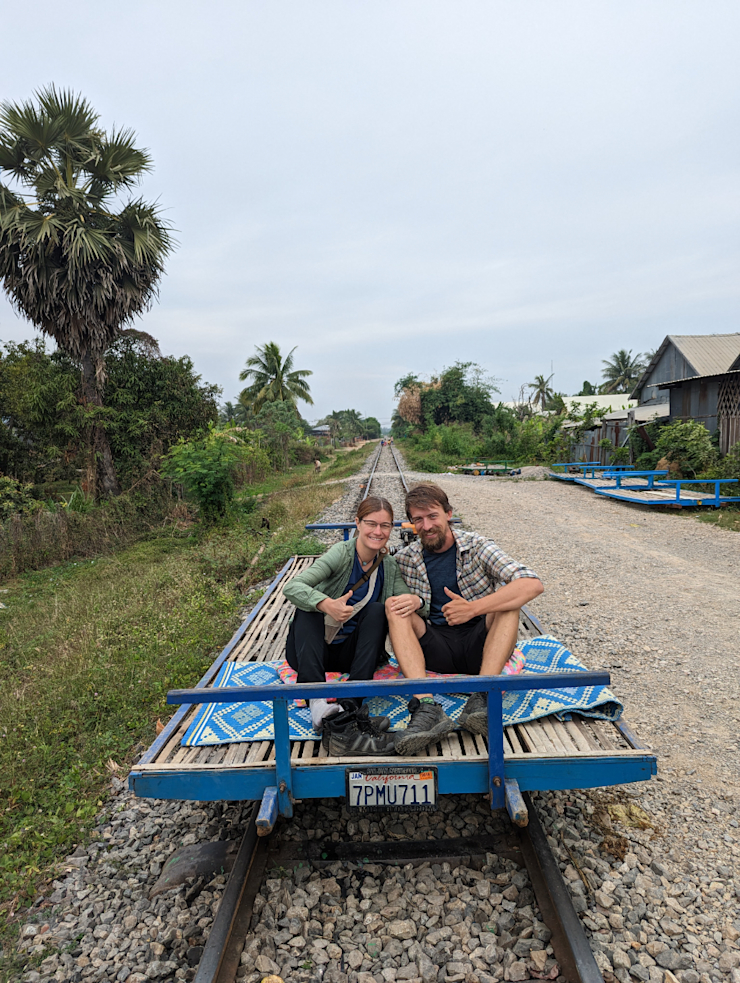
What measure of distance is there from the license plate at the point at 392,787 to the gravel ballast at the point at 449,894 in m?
0.39

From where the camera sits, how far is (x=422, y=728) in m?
2.59

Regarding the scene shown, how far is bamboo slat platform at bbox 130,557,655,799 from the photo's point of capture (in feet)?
7.89

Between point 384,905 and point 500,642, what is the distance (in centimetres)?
129

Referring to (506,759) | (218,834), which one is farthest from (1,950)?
(506,759)

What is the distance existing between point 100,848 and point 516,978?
2083mm

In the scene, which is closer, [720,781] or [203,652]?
[720,781]

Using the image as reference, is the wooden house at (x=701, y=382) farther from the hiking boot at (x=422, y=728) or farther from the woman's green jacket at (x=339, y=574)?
the hiking boot at (x=422, y=728)

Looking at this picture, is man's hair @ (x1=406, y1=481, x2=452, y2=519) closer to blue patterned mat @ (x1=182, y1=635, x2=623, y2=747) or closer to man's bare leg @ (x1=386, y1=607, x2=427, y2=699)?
man's bare leg @ (x1=386, y1=607, x2=427, y2=699)

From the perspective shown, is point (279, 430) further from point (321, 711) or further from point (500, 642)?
point (321, 711)

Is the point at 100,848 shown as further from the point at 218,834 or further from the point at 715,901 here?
the point at 715,901

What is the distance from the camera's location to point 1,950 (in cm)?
228

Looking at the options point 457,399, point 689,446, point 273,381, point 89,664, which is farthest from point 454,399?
point 89,664

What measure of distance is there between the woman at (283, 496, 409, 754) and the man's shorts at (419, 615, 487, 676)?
318 mm

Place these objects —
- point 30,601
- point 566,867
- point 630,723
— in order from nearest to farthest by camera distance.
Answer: point 566,867 → point 630,723 → point 30,601
